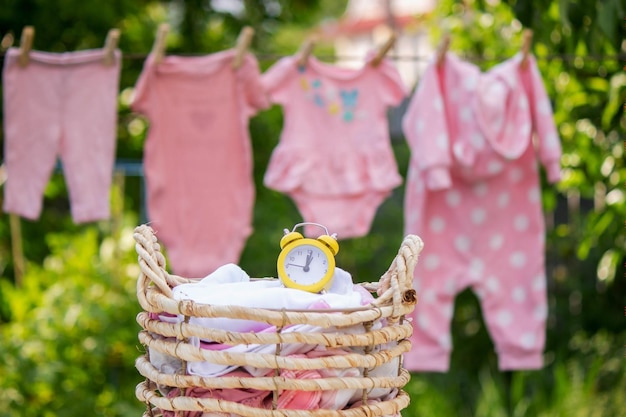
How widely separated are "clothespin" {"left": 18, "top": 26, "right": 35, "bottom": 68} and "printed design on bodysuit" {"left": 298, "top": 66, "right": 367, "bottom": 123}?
0.88m

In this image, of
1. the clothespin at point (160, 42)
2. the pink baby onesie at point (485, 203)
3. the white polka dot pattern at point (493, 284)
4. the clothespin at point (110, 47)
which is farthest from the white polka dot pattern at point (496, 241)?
the clothespin at point (110, 47)

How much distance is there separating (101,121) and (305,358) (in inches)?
76.0

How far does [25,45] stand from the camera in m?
2.56

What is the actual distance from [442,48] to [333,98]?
0.42m

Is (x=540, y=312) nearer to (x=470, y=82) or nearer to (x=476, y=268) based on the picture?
(x=476, y=268)

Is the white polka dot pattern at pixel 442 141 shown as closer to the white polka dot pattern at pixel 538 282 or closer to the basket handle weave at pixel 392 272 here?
the white polka dot pattern at pixel 538 282

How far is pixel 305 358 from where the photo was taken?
979 millimetres

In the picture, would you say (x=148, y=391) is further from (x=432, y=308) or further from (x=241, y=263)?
(x=241, y=263)

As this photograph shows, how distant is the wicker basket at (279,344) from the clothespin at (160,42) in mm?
1577

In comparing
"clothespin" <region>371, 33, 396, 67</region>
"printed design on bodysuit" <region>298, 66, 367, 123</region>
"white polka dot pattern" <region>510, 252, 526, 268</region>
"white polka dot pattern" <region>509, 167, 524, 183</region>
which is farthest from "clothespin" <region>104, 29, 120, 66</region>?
"white polka dot pattern" <region>510, 252, 526, 268</region>

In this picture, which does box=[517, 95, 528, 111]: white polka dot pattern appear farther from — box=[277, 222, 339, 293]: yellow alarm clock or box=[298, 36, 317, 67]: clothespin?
box=[277, 222, 339, 293]: yellow alarm clock

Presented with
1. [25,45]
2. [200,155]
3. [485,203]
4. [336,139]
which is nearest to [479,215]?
[485,203]

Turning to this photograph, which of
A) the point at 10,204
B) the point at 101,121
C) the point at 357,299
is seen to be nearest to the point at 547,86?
the point at 101,121

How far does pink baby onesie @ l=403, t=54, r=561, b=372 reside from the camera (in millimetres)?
2701
